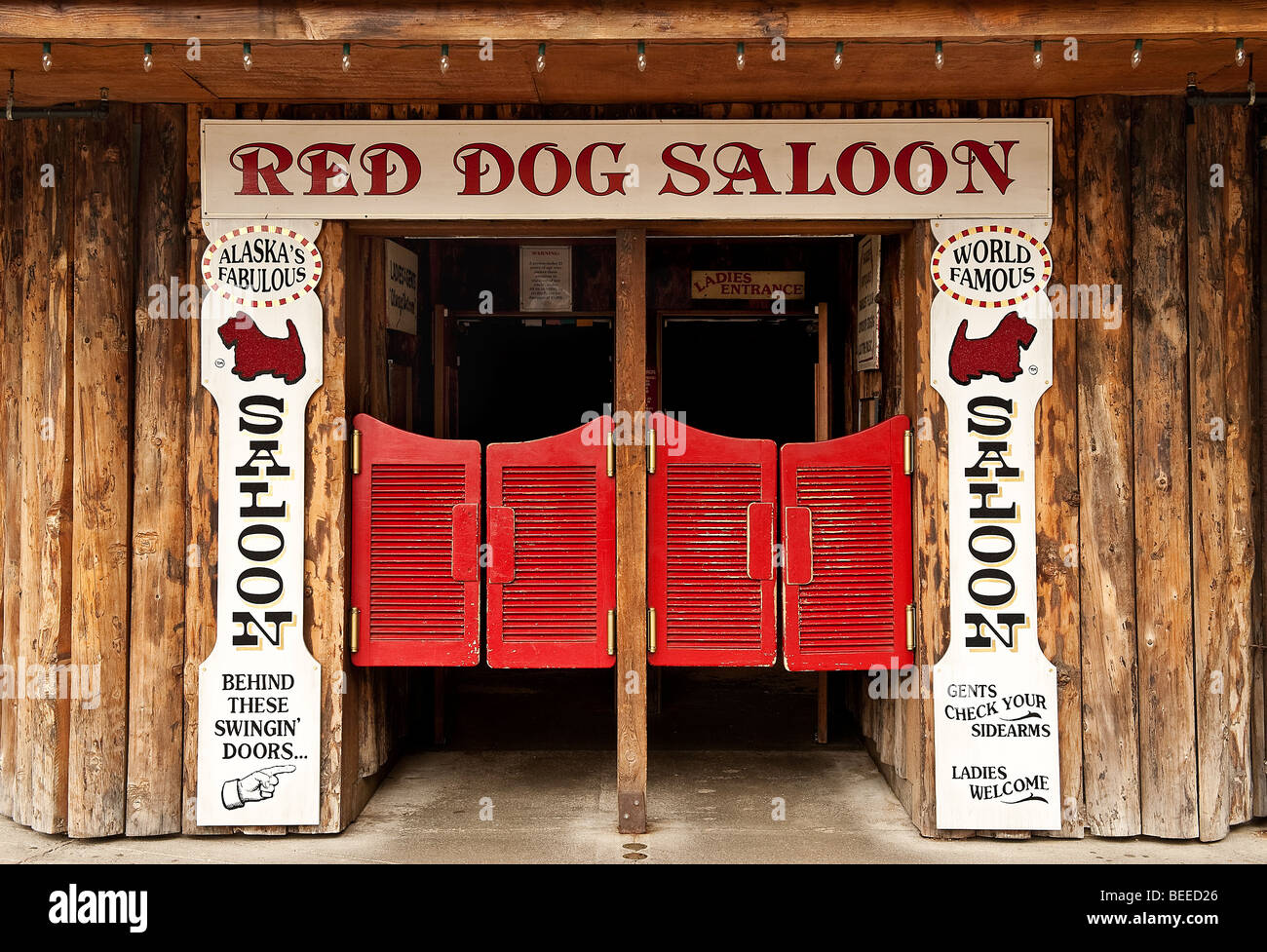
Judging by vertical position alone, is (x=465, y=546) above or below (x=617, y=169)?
below

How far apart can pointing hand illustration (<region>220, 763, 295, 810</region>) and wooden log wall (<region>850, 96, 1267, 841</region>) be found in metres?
2.95

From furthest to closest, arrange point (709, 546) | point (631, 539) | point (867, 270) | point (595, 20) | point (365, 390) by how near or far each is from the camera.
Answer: point (867, 270), point (365, 390), point (709, 546), point (631, 539), point (595, 20)

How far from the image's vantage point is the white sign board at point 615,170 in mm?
4922

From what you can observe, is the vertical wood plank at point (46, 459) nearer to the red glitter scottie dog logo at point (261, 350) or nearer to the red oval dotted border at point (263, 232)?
the red oval dotted border at point (263, 232)

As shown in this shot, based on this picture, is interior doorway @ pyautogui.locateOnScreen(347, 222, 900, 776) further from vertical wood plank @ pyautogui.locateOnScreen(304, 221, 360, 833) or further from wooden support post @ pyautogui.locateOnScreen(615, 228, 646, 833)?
wooden support post @ pyautogui.locateOnScreen(615, 228, 646, 833)

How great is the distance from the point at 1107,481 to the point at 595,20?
2950 mm

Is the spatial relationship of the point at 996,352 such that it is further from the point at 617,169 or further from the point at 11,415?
the point at 11,415

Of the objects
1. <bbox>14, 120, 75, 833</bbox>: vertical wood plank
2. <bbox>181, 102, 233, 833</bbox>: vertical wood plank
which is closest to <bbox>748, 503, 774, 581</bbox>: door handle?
<bbox>181, 102, 233, 833</bbox>: vertical wood plank

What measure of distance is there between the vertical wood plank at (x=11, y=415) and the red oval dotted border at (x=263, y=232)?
3.14 ft

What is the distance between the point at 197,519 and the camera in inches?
196

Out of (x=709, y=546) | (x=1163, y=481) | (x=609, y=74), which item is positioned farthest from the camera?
(x=709, y=546)

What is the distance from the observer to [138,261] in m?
Answer: 5.02

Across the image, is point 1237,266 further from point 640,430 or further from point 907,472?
point 640,430

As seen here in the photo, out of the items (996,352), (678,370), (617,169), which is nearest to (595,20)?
(617,169)
